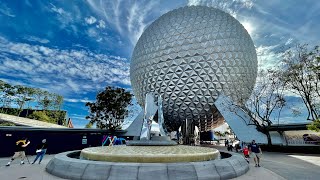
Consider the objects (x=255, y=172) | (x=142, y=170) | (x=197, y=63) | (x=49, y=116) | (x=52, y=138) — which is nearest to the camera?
(x=142, y=170)

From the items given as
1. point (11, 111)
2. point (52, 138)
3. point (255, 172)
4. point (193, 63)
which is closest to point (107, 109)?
point (52, 138)

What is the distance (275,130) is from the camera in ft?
78.5

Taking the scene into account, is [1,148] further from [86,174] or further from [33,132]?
[86,174]

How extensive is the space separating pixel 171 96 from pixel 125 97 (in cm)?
887

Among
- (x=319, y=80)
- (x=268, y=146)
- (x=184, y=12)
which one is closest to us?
(x=319, y=80)

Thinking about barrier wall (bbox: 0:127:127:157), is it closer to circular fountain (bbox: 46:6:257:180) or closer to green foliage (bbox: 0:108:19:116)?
circular fountain (bbox: 46:6:257:180)

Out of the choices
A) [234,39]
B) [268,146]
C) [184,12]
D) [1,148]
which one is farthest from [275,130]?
[1,148]

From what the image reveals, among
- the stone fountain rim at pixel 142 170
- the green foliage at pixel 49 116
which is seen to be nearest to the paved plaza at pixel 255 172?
the stone fountain rim at pixel 142 170

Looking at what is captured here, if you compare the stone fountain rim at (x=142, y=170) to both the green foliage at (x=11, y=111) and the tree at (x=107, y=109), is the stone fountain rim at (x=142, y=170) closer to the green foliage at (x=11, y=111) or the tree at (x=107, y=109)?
the tree at (x=107, y=109)

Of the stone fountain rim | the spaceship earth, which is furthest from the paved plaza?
the spaceship earth

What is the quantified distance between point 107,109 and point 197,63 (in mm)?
15290

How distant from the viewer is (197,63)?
25750mm

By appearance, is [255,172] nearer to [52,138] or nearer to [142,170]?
[142,170]

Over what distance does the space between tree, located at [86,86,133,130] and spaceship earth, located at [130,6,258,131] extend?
182 inches
